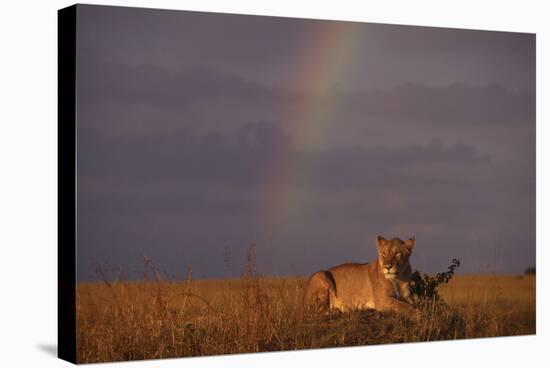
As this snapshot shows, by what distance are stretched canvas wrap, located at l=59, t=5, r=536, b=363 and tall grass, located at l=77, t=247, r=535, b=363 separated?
0.02 m

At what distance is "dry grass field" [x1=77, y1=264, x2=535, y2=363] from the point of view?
14164mm

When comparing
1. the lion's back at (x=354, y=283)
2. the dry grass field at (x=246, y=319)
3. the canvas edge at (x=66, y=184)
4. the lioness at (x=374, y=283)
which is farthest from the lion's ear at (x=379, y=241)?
the canvas edge at (x=66, y=184)

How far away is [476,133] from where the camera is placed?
1633 cm

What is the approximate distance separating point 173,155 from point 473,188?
13.1 feet

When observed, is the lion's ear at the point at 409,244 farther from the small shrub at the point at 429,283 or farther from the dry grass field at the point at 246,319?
the dry grass field at the point at 246,319

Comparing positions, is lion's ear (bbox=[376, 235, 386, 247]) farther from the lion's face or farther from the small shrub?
the small shrub

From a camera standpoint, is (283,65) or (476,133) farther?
(476,133)

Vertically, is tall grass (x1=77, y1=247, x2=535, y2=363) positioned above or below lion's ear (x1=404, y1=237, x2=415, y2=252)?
below

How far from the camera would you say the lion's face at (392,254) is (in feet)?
51.7

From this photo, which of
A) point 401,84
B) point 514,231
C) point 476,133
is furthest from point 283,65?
point 514,231

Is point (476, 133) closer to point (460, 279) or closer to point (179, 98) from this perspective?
point (460, 279)

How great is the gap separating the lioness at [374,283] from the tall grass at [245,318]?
0.47ft

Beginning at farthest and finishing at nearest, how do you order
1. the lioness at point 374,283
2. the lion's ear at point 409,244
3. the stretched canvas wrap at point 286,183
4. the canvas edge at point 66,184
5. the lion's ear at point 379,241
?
the lion's ear at point 409,244 → the lion's ear at point 379,241 → the lioness at point 374,283 → the stretched canvas wrap at point 286,183 → the canvas edge at point 66,184

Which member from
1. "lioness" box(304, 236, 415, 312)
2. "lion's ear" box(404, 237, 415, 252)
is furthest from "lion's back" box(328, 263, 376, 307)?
"lion's ear" box(404, 237, 415, 252)
